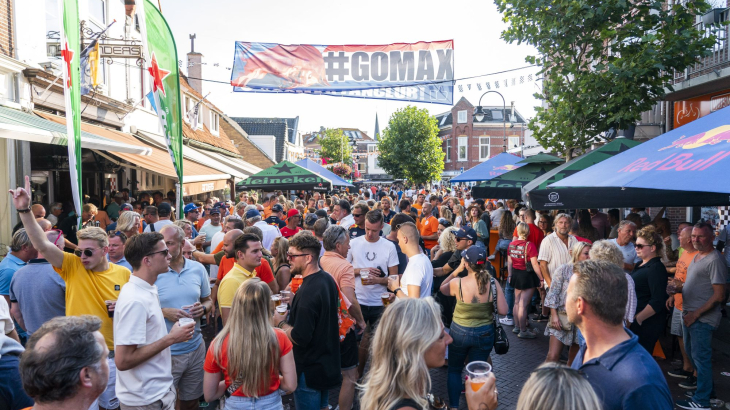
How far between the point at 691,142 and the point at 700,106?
804 centimetres

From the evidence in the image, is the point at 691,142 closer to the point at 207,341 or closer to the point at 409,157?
the point at 207,341

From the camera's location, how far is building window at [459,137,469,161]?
184ft

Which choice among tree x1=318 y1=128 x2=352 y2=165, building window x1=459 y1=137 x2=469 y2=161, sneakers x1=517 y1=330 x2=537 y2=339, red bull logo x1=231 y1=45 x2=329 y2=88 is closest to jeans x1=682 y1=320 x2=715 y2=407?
sneakers x1=517 y1=330 x2=537 y2=339

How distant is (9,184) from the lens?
29.7 ft

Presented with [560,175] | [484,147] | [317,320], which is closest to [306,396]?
[317,320]

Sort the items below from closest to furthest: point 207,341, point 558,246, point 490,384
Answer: point 490,384 → point 558,246 → point 207,341

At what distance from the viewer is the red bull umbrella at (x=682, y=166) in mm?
2992

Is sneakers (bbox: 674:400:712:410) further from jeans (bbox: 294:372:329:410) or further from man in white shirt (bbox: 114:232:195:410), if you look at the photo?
man in white shirt (bbox: 114:232:195:410)

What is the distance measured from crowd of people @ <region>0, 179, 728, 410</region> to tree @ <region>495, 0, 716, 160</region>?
2.96 metres

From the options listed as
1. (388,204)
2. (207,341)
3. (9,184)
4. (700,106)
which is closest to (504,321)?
(388,204)

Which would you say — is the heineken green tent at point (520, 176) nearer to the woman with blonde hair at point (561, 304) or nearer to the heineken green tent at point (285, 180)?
the heineken green tent at point (285, 180)

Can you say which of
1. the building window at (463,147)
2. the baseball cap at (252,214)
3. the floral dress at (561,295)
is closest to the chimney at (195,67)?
the baseball cap at (252,214)

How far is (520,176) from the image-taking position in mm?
10477

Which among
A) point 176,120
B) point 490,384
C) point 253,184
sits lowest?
point 490,384
